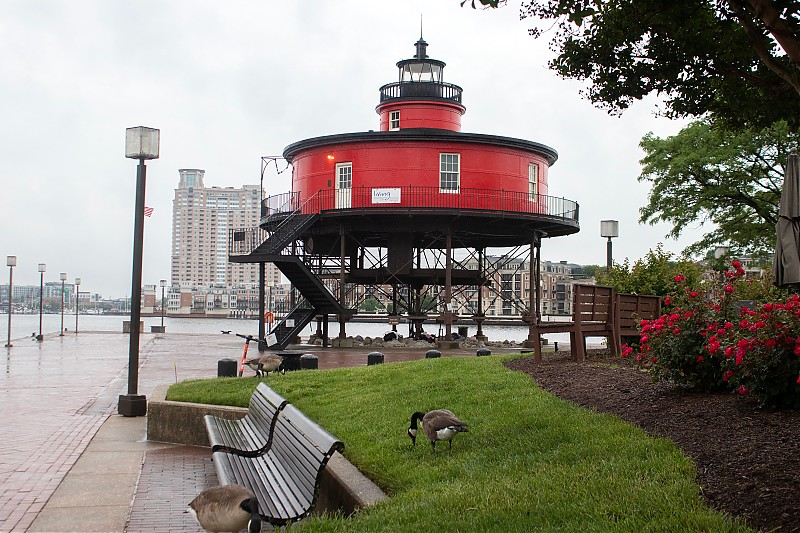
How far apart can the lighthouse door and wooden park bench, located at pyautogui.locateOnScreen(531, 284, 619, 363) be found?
68.1 ft

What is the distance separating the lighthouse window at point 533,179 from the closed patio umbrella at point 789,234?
29371 millimetres

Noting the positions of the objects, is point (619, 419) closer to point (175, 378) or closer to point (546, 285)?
point (175, 378)

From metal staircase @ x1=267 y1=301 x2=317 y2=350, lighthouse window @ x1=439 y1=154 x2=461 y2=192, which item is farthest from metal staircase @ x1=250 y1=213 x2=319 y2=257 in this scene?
lighthouse window @ x1=439 y1=154 x2=461 y2=192

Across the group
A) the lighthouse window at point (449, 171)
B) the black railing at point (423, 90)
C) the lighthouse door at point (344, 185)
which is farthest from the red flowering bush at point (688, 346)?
the black railing at point (423, 90)

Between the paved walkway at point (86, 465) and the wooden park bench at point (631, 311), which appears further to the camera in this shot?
the wooden park bench at point (631, 311)

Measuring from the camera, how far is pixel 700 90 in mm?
9617

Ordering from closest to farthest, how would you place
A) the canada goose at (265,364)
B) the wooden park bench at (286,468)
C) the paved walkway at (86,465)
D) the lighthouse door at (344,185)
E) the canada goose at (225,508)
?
the canada goose at (225,508)
the wooden park bench at (286,468)
the paved walkway at (86,465)
the canada goose at (265,364)
the lighthouse door at (344,185)

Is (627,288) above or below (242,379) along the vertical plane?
above

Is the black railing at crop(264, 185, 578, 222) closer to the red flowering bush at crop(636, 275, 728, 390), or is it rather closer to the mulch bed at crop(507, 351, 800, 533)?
the mulch bed at crop(507, 351, 800, 533)

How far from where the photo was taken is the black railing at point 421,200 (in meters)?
35.7

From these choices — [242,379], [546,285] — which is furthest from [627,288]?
[546,285]

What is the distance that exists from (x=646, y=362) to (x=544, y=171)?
29547 millimetres

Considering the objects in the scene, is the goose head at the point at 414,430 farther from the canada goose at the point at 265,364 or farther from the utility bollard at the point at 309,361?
the utility bollard at the point at 309,361

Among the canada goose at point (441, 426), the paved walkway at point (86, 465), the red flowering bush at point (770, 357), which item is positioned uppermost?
the red flowering bush at point (770, 357)
